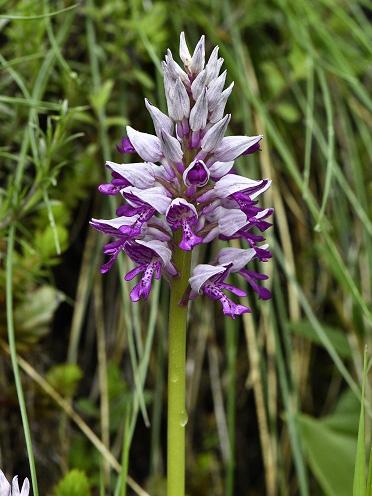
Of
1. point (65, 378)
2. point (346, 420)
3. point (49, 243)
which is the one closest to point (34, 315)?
point (65, 378)

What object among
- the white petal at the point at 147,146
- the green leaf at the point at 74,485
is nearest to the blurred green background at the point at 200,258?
the green leaf at the point at 74,485

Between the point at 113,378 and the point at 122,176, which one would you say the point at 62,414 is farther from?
the point at 122,176

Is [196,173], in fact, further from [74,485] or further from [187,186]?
[74,485]

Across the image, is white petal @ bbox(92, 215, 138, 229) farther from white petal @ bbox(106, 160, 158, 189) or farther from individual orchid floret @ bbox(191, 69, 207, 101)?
individual orchid floret @ bbox(191, 69, 207, 101)

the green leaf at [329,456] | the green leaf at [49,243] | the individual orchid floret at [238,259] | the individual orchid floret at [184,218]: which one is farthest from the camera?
the green leaf at [329,456]

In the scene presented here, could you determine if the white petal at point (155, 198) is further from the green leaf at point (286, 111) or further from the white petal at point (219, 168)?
the green leaf at point (286, 111)

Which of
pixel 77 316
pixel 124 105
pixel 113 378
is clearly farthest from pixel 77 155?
pixel 113 378
